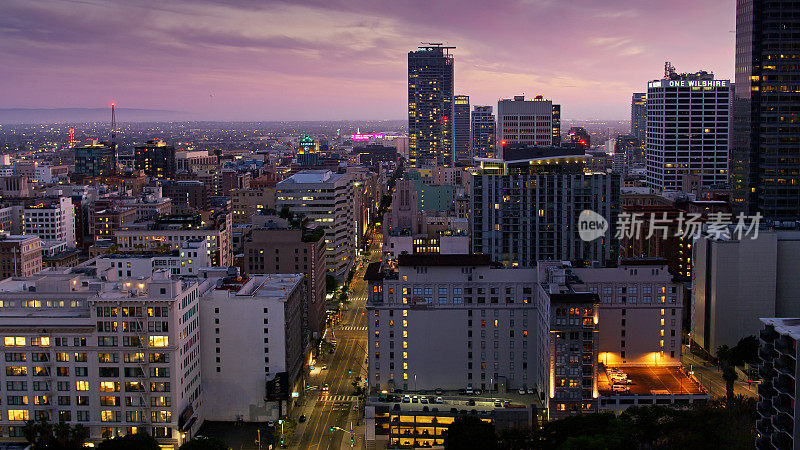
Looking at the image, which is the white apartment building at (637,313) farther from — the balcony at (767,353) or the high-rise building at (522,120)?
the high-rise building at (522,120)

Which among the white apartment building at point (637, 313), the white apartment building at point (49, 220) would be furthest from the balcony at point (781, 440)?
the white apartment building at point (49, 220)

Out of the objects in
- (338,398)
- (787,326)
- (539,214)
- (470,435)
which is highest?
(539,214)

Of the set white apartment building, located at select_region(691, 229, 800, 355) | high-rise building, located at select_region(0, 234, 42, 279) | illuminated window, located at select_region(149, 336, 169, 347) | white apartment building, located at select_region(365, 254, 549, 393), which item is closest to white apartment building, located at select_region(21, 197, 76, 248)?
high-rise building, located at select_region(0, 234, 42, 279)

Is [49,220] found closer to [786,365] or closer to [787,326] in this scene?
[787,326]

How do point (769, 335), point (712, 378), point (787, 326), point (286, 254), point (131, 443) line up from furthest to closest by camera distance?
point (286, 254) → point (712, 378) → point (131, 443) → point (769, 335) → point (787, 326)

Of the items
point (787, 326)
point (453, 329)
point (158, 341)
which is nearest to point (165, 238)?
point (158, 341)

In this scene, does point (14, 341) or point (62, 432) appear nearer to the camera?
point (62, 432)
